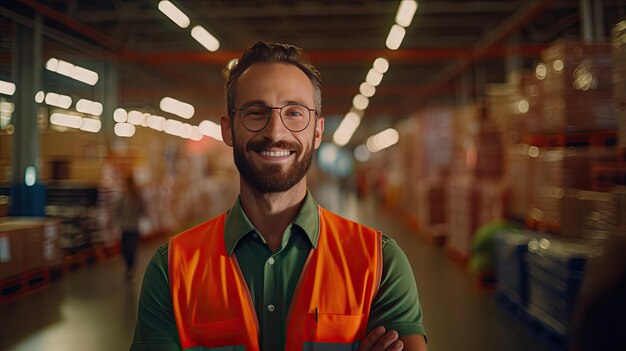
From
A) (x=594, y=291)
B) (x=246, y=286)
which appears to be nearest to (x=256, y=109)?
(x=246, y=286)

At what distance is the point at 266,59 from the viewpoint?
1891mm

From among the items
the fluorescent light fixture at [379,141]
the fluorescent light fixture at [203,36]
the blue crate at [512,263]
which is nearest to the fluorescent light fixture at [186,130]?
the fluorescent light fixture at [203,36]

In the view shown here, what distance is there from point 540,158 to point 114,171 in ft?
24.3

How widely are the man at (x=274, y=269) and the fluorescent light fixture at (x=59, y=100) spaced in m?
5.55

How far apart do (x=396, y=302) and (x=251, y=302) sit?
1.58 feet

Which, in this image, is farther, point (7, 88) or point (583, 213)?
point (583, 213)

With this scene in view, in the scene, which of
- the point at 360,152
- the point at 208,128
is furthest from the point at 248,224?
the point at 360,152

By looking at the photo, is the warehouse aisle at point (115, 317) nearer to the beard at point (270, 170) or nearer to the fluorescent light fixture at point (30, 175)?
the fluorescent light fixture at point (30, 175)

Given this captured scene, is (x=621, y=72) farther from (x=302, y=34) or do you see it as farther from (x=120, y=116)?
(x=302, y=34)

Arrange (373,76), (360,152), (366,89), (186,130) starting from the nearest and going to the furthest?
(373,76), (186,130), (366,89), (360,152)

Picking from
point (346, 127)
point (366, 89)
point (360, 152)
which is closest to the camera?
point (366, 89)

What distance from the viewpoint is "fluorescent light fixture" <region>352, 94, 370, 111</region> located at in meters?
21.6

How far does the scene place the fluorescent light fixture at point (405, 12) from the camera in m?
8.41

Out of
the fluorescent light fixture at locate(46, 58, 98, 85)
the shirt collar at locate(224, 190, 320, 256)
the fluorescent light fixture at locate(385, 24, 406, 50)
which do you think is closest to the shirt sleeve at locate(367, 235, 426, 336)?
the shirt collar at locate(224, 190, 320, 256)
